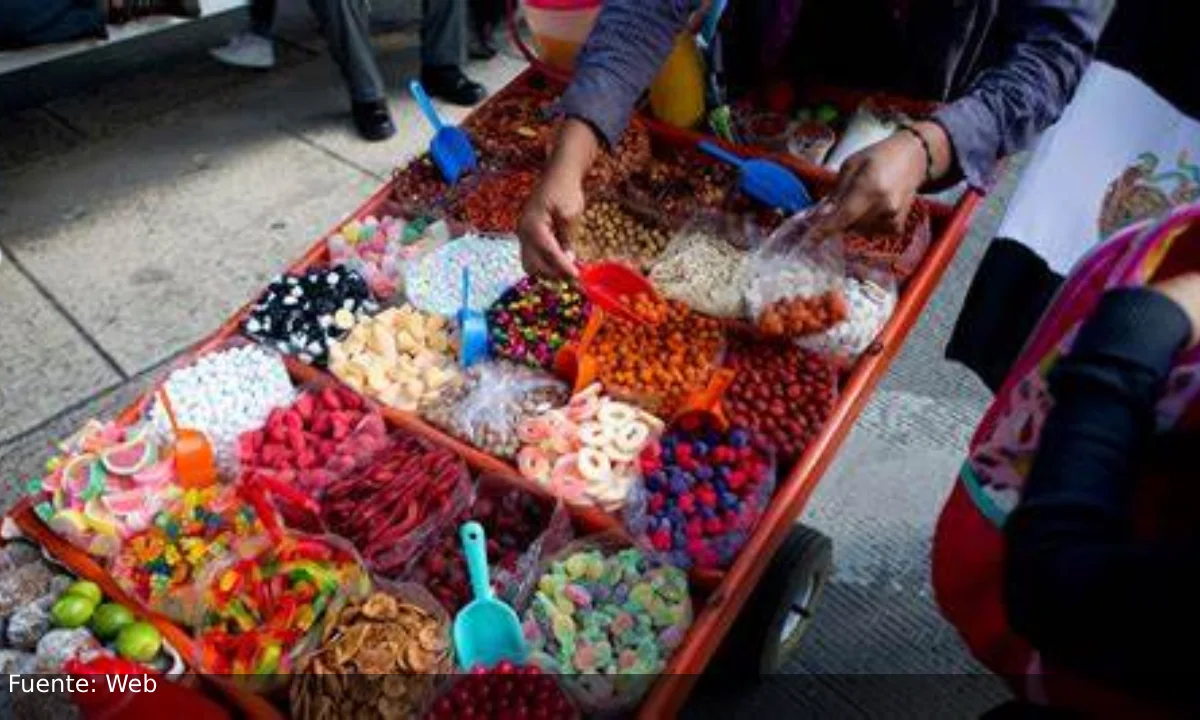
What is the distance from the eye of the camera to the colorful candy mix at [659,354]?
1941mm

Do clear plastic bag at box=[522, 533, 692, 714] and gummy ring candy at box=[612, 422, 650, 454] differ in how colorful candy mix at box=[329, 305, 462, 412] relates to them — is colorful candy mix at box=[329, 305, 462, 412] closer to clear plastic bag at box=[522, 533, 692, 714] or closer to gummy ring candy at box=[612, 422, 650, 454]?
gummy ring candy at box=[612, 422, 650, 454]

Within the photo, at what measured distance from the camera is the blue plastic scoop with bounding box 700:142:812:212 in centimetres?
226

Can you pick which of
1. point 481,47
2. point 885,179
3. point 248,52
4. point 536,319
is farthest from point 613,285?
point 248,52

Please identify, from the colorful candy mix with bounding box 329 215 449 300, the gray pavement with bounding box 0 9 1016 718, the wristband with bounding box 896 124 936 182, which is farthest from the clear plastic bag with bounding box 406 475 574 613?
the wristband with bounding box 896 124 936 182

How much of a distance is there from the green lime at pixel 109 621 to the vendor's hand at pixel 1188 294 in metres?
1.61

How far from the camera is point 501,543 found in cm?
174

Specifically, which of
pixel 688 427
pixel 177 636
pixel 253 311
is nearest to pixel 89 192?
pixel 253 311

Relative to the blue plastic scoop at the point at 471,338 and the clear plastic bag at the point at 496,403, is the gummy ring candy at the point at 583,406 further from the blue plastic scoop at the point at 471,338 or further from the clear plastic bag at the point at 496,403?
the blue plastic scoop at the point at 471,338

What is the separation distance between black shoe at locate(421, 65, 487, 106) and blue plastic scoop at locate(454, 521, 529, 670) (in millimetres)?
3321

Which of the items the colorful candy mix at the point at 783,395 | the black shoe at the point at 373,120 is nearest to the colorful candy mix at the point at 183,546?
the colorful candy mix at the point at 783,395

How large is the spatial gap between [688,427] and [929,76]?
1209 mm

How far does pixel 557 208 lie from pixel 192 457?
889 mm

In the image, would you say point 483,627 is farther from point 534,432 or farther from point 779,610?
point 779,610

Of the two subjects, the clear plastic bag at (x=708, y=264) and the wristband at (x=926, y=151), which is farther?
the clear plastic bag at (x=708, y=264)
